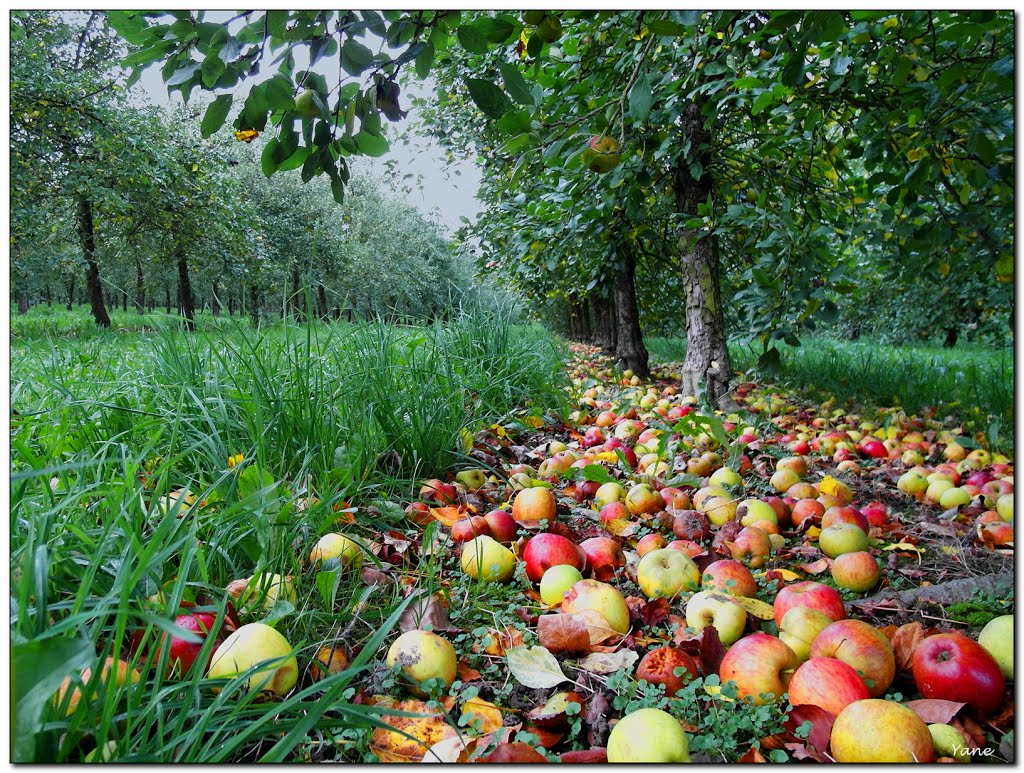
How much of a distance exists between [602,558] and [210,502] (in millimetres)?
1026

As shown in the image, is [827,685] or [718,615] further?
[718,615]

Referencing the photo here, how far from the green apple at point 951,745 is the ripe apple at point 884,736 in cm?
3

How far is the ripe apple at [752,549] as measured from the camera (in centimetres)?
158

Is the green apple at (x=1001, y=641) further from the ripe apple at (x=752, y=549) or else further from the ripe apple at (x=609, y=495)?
the ripe apple at (x=609, y=495)

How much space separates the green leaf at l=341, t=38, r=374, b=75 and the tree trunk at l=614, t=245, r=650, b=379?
468 centimetres

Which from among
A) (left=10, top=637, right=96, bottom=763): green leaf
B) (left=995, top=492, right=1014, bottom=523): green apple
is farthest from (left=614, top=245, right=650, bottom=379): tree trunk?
(left=10, top=637, right=96, bottom=763): green leaf

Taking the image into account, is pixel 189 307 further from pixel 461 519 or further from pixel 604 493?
pixel 604 493

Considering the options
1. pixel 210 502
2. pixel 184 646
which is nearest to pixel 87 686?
pixel 184 646

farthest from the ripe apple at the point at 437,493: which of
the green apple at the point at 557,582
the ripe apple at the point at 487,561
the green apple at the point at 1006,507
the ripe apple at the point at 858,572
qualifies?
the green apple at the point at 1006,507

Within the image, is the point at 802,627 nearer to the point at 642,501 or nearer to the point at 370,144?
the point at 642,501

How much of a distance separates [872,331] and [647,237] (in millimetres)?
11523

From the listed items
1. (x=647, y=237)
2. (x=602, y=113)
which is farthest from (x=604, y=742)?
(x=647, y=237)

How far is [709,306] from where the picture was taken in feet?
12.1

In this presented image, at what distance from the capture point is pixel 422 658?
1.06 m
